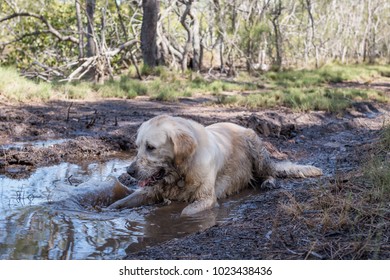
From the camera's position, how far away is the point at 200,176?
572 cm

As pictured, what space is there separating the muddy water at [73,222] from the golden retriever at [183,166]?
0.52 feet

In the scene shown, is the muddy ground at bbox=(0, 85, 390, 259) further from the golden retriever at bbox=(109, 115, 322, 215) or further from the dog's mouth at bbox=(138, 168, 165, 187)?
the dog's mouth at bbox=(138, 168, 165, 187)

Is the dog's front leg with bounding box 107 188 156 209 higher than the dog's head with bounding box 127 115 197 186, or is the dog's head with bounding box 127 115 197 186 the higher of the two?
the dog's head with bounding box 127 115 197 186

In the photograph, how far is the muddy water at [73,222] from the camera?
13.6 ft

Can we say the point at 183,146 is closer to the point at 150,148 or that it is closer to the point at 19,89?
the point at 150,148

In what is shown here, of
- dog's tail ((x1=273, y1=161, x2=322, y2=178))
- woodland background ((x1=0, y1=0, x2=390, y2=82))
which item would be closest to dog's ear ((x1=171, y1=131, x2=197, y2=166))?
dog's tail ((x1=273, y1=161, x2=322, y2=178))

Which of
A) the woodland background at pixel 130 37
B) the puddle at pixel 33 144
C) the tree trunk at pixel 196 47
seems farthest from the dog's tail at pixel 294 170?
the tree trunk at pixel 196 47

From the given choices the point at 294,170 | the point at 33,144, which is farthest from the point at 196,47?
the point at 294,170

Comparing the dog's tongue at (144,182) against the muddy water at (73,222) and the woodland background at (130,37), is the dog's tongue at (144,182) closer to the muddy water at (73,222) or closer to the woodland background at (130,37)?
the muddy water at (73,222)

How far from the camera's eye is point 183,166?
5590 millimetres

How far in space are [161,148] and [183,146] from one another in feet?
0.80

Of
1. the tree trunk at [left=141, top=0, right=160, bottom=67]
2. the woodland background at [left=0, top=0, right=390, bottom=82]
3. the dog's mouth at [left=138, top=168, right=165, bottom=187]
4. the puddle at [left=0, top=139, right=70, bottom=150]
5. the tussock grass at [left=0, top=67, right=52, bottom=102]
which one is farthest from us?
the tree trunk at [left=141, top=0, right=160, bottom=67]

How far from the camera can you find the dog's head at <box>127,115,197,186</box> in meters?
5.41

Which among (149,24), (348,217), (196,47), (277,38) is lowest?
(348,217)
